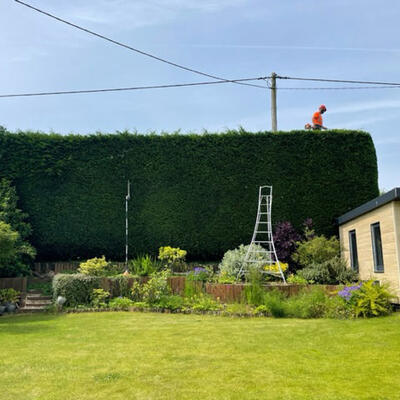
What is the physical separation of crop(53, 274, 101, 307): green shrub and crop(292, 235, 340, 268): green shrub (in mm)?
6023

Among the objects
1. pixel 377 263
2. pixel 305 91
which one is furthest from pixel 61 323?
pixel 305 91

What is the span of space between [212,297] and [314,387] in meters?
5.91

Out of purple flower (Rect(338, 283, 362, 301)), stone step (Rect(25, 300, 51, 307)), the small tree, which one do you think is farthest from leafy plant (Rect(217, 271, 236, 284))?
the small tree

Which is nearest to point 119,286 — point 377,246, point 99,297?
point 99,297

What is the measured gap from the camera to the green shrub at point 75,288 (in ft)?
33.0

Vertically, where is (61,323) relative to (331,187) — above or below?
below

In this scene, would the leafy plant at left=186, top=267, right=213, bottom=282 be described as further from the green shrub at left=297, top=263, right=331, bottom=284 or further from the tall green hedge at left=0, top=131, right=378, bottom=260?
the green shrub at left=297, top=263, right=331, bottom=284

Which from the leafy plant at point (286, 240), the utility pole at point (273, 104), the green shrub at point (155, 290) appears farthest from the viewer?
the utility pole at point (273, 104)

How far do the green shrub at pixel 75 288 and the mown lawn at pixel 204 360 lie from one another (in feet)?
8.18

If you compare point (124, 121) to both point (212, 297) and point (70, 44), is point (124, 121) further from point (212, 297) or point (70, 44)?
point (212, 297)

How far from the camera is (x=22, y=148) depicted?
530 inches

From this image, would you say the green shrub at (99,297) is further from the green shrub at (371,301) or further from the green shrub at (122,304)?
the green shrub at (371,301)

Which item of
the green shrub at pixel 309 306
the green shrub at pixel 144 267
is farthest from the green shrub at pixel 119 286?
the green shrub at pixel 309 306

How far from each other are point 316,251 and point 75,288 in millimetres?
6798
